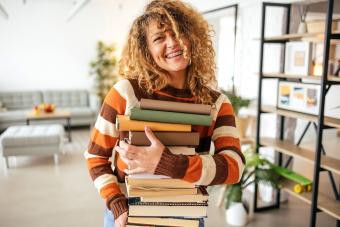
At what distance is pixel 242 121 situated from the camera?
353cm

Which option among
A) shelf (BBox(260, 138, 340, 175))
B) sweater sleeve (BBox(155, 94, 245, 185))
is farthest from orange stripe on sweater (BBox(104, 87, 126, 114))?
shelf (BBox(260, 138, 340, 175))

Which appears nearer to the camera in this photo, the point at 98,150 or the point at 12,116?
the point at 98,150

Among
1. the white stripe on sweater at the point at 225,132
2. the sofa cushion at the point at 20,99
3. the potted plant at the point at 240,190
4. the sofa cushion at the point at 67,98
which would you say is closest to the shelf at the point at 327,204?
the potted plant at the point at 240,190

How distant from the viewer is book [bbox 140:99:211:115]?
88cm

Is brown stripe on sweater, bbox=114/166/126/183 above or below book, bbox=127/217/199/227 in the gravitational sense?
above

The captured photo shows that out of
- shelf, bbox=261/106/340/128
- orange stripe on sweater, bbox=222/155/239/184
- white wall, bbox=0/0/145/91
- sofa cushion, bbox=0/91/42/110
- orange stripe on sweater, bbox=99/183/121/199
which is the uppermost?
white wall, bbox=0/0/145/91

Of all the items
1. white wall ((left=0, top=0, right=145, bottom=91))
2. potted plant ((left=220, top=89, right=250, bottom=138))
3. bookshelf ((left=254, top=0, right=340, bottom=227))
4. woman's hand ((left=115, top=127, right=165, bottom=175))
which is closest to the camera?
woman's hand ((left=115, top=127, right=165, bottom=175))

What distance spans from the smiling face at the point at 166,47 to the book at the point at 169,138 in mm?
232

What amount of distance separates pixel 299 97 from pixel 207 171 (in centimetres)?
219

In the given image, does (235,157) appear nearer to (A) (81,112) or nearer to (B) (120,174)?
(B) (120,174)

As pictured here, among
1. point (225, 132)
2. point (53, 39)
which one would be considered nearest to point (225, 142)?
point (225, 132)

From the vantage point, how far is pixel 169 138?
0.89 m

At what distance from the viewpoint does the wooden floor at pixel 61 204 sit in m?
3.03

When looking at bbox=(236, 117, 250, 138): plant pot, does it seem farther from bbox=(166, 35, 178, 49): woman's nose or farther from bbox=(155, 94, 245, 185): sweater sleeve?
bbox=(166, 35, 178, 49): woman's nose
